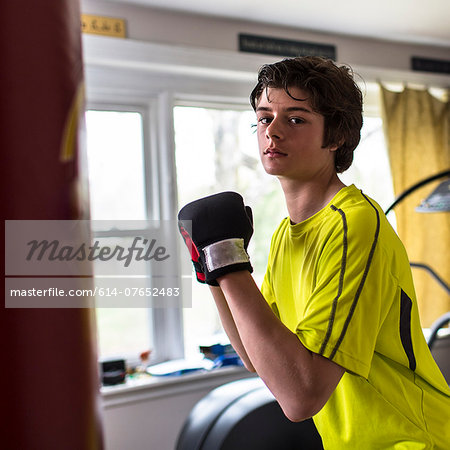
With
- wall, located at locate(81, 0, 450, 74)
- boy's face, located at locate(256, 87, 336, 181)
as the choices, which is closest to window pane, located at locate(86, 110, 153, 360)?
wall, located at locate(81, 0, 450, 74)

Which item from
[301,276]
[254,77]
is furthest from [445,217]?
[301,276]

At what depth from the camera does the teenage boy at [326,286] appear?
0.99 m

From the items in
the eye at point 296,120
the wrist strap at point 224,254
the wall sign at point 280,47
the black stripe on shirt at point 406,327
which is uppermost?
the wall sign at point 280,47

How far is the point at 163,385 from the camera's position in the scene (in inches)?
114

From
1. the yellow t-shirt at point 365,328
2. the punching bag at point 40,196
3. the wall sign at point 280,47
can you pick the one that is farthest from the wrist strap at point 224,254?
the wall sign at point 280,47

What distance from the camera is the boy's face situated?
1170 millimetres

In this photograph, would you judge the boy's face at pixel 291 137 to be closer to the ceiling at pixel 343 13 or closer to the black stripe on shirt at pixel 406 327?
the black stripe on shirt at pixel 406 327

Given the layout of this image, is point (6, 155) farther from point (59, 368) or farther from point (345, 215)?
point (345, 215)

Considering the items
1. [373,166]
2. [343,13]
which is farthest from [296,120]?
[373,166]

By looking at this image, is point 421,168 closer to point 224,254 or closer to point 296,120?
point 296,120

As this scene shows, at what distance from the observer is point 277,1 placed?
2.95 m

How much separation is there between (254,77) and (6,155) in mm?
2931

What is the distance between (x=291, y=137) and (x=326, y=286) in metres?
0.35

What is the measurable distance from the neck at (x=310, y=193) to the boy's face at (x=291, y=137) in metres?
0.04
